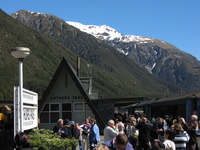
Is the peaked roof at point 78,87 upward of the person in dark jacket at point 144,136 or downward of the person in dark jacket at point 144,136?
upward

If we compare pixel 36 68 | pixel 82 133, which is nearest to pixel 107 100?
pixel 82 133

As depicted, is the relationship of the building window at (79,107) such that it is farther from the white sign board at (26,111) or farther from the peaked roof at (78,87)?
the white sign board at (26,111)

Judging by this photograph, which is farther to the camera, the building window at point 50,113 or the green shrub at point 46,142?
the building window at point 50,113

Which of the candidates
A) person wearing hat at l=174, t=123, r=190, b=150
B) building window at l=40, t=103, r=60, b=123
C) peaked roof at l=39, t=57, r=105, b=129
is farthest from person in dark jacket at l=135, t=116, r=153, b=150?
building window at l=40, t=103, r=60, b=123

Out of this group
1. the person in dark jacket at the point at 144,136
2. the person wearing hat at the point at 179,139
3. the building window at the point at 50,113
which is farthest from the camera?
the building window at the point at 50,113

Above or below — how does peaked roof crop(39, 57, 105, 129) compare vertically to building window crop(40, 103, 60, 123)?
above

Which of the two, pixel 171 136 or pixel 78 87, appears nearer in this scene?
pixel 171 136

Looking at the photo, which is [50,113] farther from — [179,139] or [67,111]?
[179,139]

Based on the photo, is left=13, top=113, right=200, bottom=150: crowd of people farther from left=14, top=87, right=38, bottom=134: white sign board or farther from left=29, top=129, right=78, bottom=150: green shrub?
left=14, top=87, right=38, bottom=134: white sign board

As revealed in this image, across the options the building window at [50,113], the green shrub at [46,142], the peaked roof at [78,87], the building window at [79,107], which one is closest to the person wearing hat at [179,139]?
the green shrub at [46,142]

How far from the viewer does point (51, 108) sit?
3166 cm

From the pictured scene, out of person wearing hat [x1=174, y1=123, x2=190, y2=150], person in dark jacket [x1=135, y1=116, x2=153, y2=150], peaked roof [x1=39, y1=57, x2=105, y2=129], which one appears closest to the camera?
person wearing hat [x1=174, y1=123, x2=190, y2=150]

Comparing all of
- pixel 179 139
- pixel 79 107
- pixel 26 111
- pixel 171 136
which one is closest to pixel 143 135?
pixel 179 139

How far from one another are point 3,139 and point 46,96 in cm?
1991
